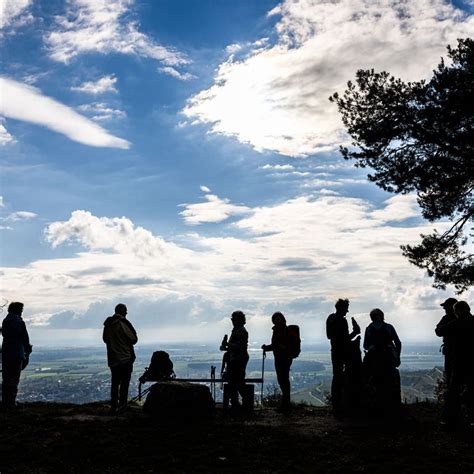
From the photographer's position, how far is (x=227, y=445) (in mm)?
7676

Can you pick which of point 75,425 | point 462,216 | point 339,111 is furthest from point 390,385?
Result: point 339,111

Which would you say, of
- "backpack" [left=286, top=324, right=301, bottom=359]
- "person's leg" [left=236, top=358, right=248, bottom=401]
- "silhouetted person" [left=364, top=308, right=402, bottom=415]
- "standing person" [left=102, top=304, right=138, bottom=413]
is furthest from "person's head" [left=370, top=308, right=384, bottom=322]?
"standing person" [left=102, top=304, right=138, bottom=413]

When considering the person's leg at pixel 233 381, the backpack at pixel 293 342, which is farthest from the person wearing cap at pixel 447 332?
the person's leg at pixel 233 381

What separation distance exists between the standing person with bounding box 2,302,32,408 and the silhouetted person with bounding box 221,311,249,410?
16.1 ft

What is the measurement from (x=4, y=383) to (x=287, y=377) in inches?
261

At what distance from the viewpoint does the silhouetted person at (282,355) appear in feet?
35.5

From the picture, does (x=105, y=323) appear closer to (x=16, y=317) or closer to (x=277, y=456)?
(x=16, y=317)

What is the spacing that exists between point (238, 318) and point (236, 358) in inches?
34.4

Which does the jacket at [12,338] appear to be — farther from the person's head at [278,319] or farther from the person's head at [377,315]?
the person's head at [377,315]

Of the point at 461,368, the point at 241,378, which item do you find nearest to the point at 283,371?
the point at 241,378

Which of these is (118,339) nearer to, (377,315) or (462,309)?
(377,315)

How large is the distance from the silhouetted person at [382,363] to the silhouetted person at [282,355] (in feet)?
5.66

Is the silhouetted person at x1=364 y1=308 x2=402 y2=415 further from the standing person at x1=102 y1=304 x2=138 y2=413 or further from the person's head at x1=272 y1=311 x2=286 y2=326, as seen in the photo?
the standing person at x1=102 y1=304 x2=138 y2=413

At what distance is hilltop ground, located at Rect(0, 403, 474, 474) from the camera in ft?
21.8
